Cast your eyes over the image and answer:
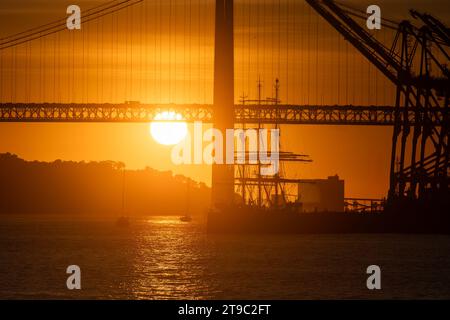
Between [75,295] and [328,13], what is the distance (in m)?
49.9

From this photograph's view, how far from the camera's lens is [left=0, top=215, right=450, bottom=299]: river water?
50.8 meters

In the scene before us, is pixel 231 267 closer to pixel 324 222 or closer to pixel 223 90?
pixel 223 90

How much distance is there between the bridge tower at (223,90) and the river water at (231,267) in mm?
3333

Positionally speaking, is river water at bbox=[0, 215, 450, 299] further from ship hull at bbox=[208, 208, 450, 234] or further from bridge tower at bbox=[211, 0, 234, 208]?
bridge tower at bbox=[211, 0, 234, 208]

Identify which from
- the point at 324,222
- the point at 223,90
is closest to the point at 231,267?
the point at 223,90

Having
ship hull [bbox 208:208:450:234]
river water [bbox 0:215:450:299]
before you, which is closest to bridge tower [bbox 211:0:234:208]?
ship hull [bbox 208:208:450:234]

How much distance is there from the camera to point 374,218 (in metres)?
96.2

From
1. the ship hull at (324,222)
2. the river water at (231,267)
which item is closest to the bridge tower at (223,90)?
the ship hull at (324,222)

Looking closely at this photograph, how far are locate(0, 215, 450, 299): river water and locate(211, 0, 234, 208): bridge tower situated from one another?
10.9ft

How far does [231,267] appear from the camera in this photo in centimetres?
6166

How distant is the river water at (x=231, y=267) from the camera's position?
167 feet

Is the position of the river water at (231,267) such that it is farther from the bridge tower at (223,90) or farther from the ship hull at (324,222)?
the bridge tower at (223,90)

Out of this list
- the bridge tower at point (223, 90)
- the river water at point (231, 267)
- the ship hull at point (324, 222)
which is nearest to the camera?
the river water at point (231, 267)
